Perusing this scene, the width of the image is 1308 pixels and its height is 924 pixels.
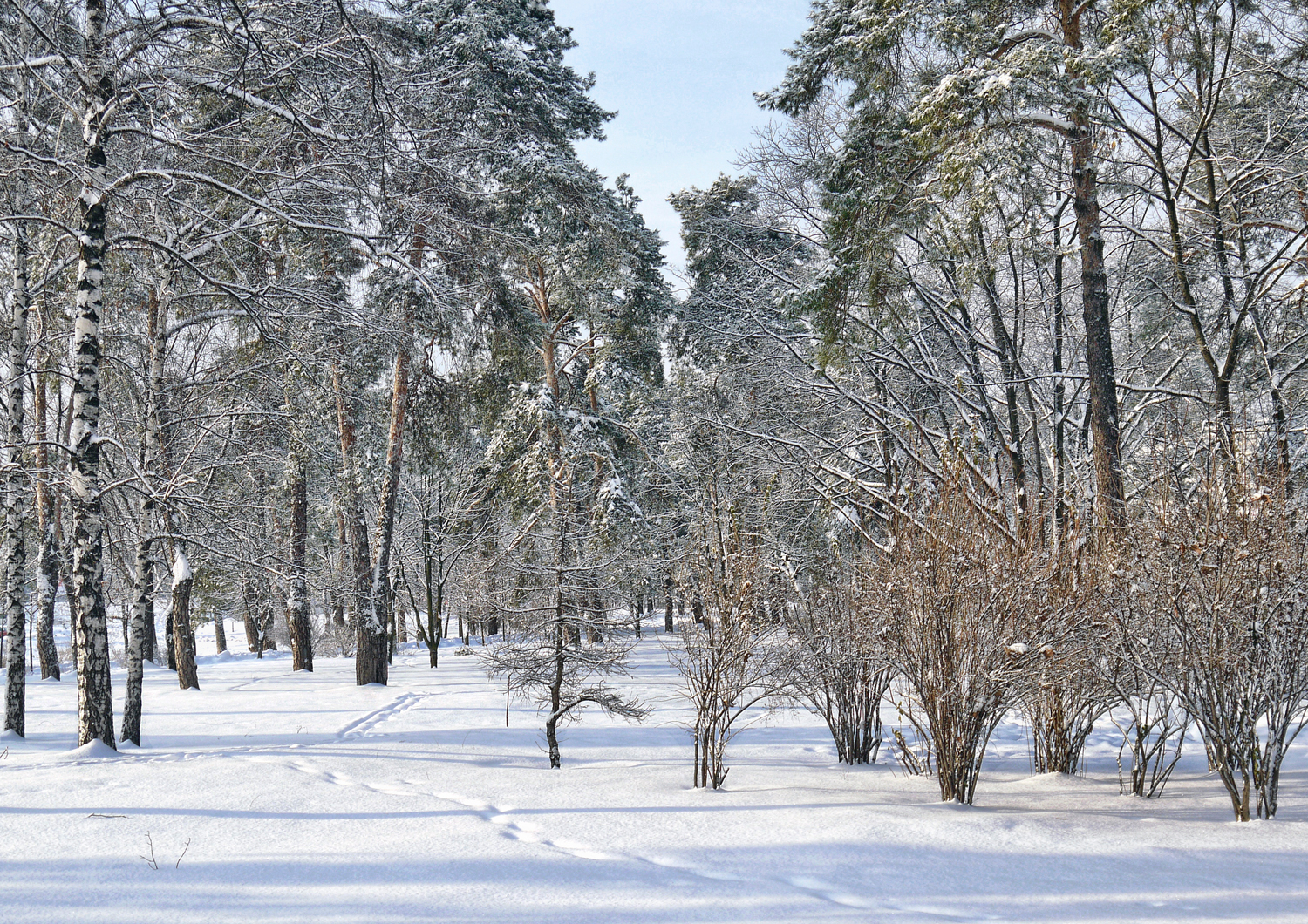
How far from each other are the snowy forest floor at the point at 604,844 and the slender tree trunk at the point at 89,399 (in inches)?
38.5

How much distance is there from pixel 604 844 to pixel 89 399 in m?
5.60

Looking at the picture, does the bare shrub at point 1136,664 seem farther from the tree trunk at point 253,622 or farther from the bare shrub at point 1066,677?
the tree trunk at point 253,622

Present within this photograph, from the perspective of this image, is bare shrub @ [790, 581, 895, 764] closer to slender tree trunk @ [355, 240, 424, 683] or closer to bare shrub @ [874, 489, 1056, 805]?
bare shrub @ [874, 489, 1056, 805]

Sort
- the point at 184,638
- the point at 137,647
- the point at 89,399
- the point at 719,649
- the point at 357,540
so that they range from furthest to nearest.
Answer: the point at 357,540 → the point at 184,638 → the point at 137,647 → the point at 89,399 → the point at 719,649

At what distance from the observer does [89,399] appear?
21.1ft

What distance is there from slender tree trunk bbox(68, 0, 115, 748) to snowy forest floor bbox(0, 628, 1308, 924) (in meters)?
0.98

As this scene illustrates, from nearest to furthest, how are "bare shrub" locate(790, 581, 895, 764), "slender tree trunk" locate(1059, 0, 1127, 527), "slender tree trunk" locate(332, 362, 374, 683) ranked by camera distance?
"bare shrub" locate(790, 581, 895, 764), "slender tree trunk" locate(1059, 0, 1127, 527), "slender tree trunk" locate(332, 362, 374, 683)

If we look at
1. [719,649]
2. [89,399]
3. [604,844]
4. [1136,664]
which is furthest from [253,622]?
[1136,664]

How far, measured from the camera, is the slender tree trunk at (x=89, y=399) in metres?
6.33

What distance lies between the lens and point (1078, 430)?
12.8m

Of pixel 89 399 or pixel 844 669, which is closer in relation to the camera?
pixel 89 399

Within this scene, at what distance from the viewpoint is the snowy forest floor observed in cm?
335

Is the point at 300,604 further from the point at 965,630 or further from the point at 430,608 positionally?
the point at 965,630

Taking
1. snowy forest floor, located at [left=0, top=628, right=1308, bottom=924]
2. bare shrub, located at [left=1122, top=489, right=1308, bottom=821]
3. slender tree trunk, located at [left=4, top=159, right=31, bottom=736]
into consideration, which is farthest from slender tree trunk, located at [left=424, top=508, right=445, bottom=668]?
bare shrub, located at [left=1122, top=489, right=1308, bottom=821]
